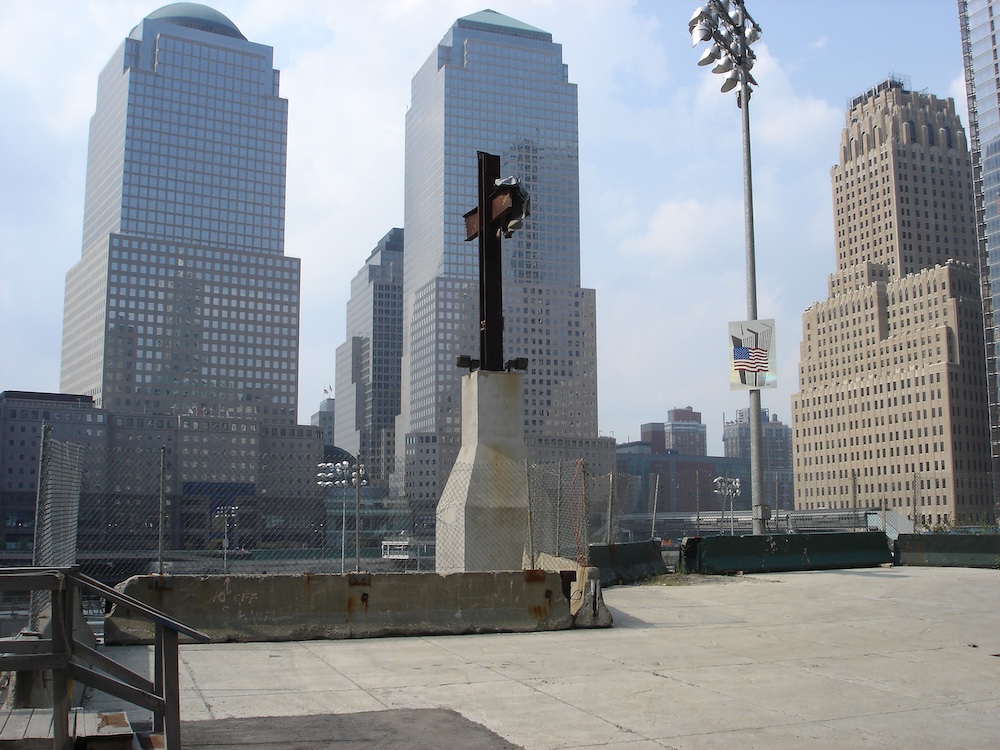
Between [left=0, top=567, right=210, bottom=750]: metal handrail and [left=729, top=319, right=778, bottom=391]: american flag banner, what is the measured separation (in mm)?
18290

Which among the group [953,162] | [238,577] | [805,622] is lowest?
[805,622]

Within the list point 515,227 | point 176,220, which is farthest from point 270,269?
point 515,227

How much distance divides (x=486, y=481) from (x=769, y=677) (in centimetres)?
634

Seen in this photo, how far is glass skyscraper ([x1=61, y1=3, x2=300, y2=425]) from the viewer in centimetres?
17150

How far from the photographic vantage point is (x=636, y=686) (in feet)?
26.4

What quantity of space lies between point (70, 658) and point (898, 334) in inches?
6560

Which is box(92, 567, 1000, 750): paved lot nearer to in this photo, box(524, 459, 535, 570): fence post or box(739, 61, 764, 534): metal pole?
box(524, 459, 535, 570): fence post

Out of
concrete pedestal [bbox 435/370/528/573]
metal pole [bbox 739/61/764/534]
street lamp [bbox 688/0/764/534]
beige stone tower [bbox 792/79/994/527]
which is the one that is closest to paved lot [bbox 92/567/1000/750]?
concrete pedestal [bbox 435/370/528/573]

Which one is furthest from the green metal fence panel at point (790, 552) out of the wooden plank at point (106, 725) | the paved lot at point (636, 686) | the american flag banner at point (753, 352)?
the wooden plank at point (106, 725)

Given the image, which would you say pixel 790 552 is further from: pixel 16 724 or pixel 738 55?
pixel 16 724

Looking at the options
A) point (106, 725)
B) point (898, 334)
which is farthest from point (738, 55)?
point (898, 334)

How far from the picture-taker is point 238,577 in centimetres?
1069

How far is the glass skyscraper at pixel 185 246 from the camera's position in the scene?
171500 mm

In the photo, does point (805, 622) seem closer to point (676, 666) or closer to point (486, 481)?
point (676, 666)
